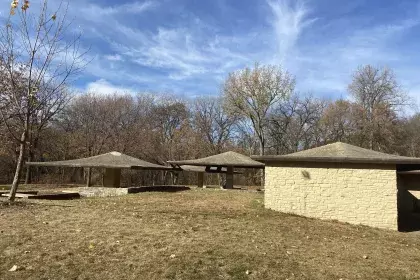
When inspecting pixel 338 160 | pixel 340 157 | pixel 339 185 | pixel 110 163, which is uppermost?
pixel 340 157

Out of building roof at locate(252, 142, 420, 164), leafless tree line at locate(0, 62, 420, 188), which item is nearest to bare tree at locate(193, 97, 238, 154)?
leafless tree line at locate(0, 62, 420, 188)

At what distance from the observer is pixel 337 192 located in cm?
1241

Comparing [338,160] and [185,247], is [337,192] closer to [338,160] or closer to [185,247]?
[338,160]

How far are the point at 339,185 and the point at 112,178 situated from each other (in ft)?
46.9

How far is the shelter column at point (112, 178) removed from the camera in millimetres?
21719

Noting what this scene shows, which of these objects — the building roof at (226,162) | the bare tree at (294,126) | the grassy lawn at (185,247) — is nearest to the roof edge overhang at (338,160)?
the grassy lawn at (185,247)

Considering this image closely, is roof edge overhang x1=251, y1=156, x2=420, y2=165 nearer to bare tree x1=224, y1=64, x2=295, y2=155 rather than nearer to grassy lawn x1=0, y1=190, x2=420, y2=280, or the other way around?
grassy lawn x1=0, y1=190, x2=420, y2=280

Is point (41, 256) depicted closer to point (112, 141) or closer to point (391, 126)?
point (112, 141)

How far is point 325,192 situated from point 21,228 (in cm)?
971

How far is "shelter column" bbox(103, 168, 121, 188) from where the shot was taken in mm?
21719

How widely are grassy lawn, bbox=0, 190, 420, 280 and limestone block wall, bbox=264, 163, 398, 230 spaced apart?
108cm

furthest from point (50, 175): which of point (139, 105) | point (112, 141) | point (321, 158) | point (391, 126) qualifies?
point (391, 126)

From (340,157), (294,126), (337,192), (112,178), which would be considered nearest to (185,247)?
(340,157)

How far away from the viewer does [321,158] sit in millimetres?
12281
